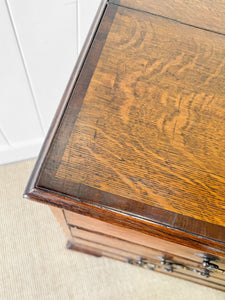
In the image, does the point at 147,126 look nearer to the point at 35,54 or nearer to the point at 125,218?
the point at 125,218

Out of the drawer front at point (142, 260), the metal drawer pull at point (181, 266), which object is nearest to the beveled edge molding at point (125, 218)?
the metal drawer pull at point (181, 266)

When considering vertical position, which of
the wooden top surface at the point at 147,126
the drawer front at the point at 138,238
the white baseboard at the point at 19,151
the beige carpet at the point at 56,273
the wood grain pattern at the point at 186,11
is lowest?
the beige carpet at the point at 56,273

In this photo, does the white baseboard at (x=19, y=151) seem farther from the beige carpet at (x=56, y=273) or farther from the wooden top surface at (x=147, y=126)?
the wooden top surface at (x=147, y=126)

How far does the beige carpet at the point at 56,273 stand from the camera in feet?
3.04

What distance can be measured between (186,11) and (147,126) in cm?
26

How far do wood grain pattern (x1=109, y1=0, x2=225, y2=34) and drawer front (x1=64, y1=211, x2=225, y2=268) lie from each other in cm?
39

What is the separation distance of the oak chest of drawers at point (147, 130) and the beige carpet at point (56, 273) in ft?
1.65

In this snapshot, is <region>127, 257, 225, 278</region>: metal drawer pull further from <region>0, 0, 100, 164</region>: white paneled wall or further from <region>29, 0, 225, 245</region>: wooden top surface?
<region>0, 0, 100, 164</region>: white paneled wall

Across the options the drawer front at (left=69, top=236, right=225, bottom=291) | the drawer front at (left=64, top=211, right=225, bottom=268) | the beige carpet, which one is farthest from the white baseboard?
the drawer front at (left=64, top=211, right=225, bottom=268)

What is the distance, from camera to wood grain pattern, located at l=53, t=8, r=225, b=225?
15.5 inches

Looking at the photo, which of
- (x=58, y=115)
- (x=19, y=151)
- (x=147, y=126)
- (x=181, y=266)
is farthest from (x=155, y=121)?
(x=19, y=151)

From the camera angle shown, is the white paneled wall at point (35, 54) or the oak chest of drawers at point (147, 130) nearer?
the oak chest of drawers at point (147, 130)

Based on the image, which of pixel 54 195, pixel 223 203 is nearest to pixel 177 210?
pixel 223 203

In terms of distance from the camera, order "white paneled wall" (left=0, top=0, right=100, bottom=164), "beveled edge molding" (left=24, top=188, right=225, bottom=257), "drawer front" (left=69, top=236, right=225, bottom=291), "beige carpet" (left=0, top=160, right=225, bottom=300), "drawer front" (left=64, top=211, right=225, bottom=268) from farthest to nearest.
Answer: "beige carpet" (left=0, top=160, right=225, bottom=300)
"drawer front" (left=69, top=236, right=225, bottom=291)
"white paneled wall" (left=0, top=0, right=100, bottom=164)
"drawer front" (left=64, top=211, right=225, bottom=268)
"beveled edge molding" (left=24, top=188, right=225, bottom=257)
